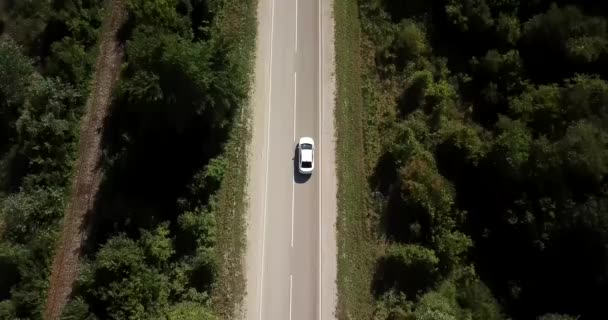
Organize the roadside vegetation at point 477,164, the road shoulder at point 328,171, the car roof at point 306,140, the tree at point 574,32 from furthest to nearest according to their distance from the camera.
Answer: the car roof at point 306,140, the road shoulder at point 328,171, the tree at point 574,32, the roadside vegetation at point 477,164

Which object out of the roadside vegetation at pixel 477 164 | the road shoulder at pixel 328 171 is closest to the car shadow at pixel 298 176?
the road shoulder at pixel 328 171

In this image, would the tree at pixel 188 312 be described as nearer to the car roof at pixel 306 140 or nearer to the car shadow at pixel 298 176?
the car shadow at pixel 298 176

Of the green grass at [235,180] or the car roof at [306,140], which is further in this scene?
the car roof at [306,140]

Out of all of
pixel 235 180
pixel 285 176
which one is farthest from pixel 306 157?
pixel 235 180

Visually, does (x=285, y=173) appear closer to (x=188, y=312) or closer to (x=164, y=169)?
(x=164, y=169)

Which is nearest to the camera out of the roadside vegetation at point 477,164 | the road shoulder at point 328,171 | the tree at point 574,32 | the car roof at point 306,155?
the roadside vegetation at point 477,164

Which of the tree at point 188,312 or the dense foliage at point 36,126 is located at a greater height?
the dense foliage at point 36,126
